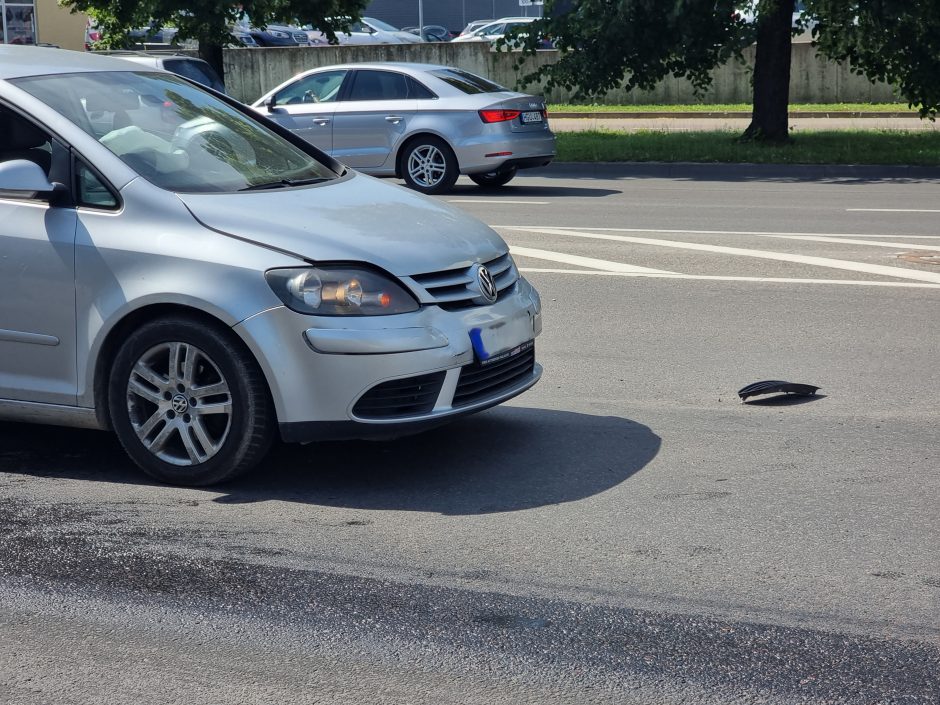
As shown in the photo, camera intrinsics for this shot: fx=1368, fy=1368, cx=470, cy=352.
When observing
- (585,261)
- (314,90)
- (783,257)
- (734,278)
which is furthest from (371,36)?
(734,278)

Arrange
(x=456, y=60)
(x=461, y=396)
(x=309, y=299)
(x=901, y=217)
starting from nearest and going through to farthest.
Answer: (x=309, y=299) → (x=461, y=396) → (x=901, y=217) → (x=456, y=60)

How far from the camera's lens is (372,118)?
1750 cm

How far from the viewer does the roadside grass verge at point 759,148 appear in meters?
19.2

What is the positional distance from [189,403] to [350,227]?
0.91 m

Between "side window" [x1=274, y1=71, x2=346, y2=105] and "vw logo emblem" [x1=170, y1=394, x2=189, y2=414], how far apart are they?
1325cm

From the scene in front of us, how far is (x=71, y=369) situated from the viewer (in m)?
5.29

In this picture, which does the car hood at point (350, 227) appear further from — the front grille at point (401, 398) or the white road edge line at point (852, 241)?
the white road edge line at point (852, 241)

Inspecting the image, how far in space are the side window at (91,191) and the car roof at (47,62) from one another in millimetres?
617

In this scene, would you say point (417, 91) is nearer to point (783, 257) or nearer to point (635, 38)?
point (635, 38)

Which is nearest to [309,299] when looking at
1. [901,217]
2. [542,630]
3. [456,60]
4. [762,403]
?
[542,630]

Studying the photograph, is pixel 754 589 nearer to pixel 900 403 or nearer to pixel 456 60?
pixel 900 403

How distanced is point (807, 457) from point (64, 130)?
10.7 ft

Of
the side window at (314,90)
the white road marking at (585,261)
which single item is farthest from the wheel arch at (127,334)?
the side window at (314,90)

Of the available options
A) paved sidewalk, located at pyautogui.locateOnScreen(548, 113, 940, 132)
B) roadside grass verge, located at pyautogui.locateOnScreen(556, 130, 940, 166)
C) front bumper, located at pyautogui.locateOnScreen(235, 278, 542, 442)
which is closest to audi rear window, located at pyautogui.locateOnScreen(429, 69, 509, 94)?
roadside grass verge, located at pyautogui.locateOnScreen(556, 130, 940, 166)
